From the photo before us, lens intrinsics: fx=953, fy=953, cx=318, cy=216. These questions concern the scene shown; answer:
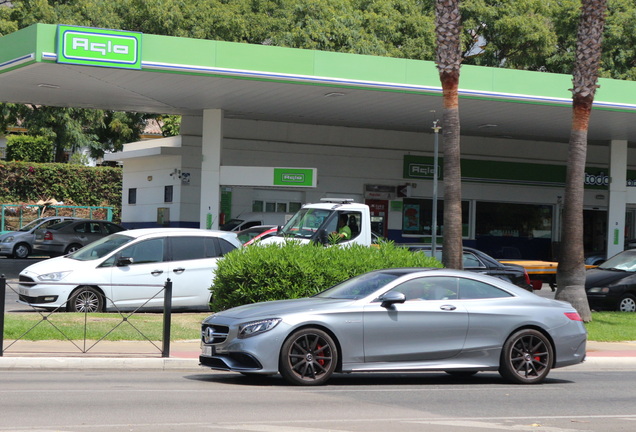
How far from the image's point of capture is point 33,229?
36.8 metres

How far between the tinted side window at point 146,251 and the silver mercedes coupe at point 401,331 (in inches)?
273

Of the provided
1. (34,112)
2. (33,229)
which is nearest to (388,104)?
(33,229)

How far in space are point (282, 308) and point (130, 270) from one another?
24.9 feet

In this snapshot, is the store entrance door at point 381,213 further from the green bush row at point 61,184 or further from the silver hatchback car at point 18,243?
the green bush row at point 61,184

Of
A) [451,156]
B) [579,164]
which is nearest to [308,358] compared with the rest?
[451,156]

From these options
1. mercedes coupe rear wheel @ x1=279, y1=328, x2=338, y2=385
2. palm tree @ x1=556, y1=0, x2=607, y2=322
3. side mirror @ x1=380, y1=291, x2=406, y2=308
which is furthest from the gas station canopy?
mercedes coupe rear wheel @ x1=279, y1=328, x2=338, y2=385

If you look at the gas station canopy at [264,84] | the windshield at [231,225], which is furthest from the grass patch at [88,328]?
the windshield at [231,225]

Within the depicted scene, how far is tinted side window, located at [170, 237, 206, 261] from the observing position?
19.2 metres

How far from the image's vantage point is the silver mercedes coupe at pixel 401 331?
1139cm

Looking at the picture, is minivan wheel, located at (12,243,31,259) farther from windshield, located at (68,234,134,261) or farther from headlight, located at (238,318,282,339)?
headlight, located at (238,318,282,339)

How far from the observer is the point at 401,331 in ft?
38.8

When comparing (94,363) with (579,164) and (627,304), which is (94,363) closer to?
(579,164)

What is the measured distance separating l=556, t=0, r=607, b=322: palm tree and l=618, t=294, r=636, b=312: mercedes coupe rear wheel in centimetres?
304

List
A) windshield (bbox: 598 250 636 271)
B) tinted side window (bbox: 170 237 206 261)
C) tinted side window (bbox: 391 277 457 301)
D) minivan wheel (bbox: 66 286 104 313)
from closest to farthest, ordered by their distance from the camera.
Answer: tinted side window (bbox: 391 277 457 301) → minivan wheel (bbox: 66 286 104 313) → tinted side window (bbox: 170 237 206 261) → windshield (bbox: 598 250 636 271)
